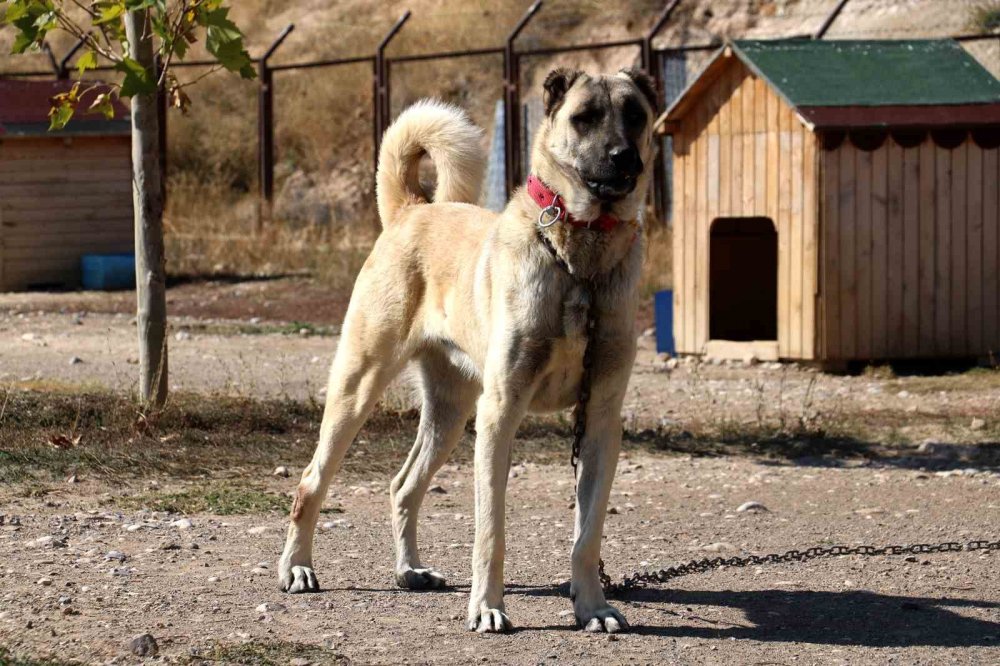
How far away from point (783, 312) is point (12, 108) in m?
9.56

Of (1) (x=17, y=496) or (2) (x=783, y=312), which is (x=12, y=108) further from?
(1) (x=17, y=496)

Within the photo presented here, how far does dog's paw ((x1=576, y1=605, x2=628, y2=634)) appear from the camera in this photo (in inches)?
178

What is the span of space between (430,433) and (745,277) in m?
7.71

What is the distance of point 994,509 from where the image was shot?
649 centimetres

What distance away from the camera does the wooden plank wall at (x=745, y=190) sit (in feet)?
34.7

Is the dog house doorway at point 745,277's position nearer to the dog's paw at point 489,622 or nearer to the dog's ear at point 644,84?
the dog's ear at point 644,84

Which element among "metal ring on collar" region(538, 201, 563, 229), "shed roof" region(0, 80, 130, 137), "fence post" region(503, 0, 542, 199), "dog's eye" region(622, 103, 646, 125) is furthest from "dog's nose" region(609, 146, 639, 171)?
"fence post" region(503, 0, 542, 199)

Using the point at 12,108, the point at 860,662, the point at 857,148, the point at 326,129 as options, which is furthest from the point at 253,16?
the point at 860,662

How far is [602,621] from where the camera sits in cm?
454

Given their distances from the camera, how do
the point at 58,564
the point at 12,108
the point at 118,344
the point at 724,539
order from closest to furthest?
the point at 58,564, the point at 724,539, the point at 118,344, the point at 12,108

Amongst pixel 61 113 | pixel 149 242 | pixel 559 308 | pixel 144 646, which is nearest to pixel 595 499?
pixel 559 308

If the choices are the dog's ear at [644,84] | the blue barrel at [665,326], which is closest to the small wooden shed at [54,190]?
the blue barrel at [665,326]

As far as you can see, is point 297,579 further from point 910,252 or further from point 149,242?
point 910,252

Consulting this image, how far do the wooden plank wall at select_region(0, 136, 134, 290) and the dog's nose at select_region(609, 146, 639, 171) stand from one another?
13.1 meters
